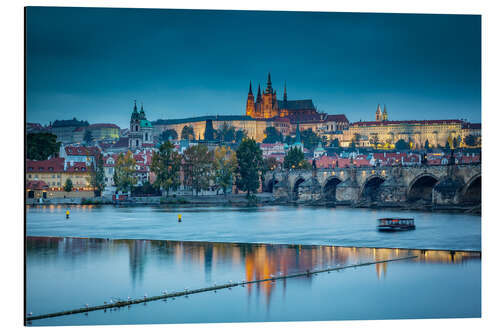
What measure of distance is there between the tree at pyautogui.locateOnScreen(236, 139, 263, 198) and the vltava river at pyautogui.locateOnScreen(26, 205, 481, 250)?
3.78 m

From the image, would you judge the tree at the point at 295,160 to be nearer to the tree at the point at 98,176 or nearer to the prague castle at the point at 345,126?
the prague castle at the point at 345,126

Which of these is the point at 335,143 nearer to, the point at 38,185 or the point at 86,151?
the point at 86,151

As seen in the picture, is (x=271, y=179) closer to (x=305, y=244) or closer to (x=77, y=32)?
(x=305, y=244)

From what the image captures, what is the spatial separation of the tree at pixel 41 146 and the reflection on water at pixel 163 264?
4.76ft

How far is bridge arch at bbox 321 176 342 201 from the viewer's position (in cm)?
2527

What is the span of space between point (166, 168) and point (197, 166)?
3.83ft

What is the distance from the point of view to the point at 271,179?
26578 millimetres

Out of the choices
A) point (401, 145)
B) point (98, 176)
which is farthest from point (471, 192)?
point (98, 176)

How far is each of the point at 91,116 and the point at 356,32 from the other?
4.48 meters

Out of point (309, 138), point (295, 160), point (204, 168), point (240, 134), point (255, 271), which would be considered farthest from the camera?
point (204, 168)

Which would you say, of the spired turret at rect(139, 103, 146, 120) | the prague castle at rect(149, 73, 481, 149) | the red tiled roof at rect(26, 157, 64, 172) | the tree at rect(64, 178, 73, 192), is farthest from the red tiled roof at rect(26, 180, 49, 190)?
the prague castle at rect(149, 73, 481, 149)

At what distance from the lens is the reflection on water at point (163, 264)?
28.8 feet

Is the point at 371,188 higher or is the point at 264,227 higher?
the point at 371,188

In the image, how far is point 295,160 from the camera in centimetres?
2467
